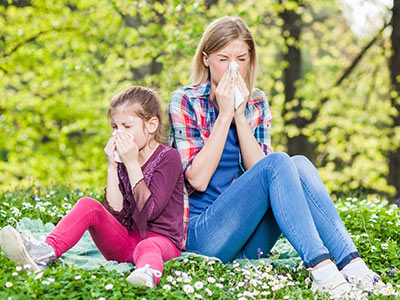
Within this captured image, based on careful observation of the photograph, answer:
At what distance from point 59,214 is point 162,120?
129 centimetres

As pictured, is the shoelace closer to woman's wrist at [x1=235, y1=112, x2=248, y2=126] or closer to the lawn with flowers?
the lawn with flowers

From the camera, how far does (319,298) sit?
2504mm

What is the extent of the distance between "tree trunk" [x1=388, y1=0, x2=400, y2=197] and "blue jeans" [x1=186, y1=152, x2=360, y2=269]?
663cm

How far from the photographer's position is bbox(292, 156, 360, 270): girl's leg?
2789mm

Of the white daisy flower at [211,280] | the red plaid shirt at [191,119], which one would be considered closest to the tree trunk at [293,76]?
the red plaid shirt at [191,119]

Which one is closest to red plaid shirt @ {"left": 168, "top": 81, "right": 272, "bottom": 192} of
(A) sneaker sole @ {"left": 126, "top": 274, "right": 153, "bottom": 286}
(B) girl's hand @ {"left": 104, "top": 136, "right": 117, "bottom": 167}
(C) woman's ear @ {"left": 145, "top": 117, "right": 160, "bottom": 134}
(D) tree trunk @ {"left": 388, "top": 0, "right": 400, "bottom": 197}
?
(C) woman's ear @ {"left": 145, "top": 117, "right": 160, "bottom": 134}

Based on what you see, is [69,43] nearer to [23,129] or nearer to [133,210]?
[23,129]

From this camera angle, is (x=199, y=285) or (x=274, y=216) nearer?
(x=199, y=285)

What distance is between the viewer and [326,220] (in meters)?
2.85

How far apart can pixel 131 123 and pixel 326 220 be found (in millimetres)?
1285

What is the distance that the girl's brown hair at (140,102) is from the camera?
295cm

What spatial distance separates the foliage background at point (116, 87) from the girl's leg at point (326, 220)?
5.20m

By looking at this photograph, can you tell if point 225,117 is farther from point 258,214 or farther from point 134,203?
point 134,203

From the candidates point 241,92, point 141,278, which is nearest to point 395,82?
point 241,92
